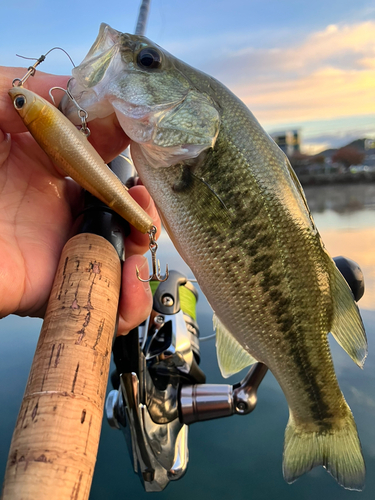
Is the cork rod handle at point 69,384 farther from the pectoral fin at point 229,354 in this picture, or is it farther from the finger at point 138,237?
the pectoral fin at point 229,354

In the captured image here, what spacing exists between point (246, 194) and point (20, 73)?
2.52 ft

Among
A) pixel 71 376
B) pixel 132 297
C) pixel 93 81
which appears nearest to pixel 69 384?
pixel 71 376

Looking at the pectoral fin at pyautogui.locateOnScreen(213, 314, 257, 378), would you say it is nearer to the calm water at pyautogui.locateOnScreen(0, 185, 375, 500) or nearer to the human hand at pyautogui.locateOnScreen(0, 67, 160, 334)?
the human hand at pyautogui.locateOnScreen(0, 67, 160, 334)

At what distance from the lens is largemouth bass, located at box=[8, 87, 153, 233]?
87cm

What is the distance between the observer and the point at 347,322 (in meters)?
1.16

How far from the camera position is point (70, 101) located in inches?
39.4

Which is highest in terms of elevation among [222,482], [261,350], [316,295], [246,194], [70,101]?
[70,101]

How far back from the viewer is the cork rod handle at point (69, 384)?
0.60 m

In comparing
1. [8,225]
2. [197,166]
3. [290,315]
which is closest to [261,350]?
[290,315]

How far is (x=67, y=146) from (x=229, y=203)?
461 mm

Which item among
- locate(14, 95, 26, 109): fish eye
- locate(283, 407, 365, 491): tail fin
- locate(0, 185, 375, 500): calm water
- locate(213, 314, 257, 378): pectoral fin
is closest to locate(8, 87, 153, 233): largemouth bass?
locate(14, 95, 26, 109): fish eye

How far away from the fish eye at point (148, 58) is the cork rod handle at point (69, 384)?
0.54 m

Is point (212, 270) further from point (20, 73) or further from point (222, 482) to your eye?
point (222, 482)

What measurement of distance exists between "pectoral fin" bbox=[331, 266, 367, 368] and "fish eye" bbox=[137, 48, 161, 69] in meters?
0.86
